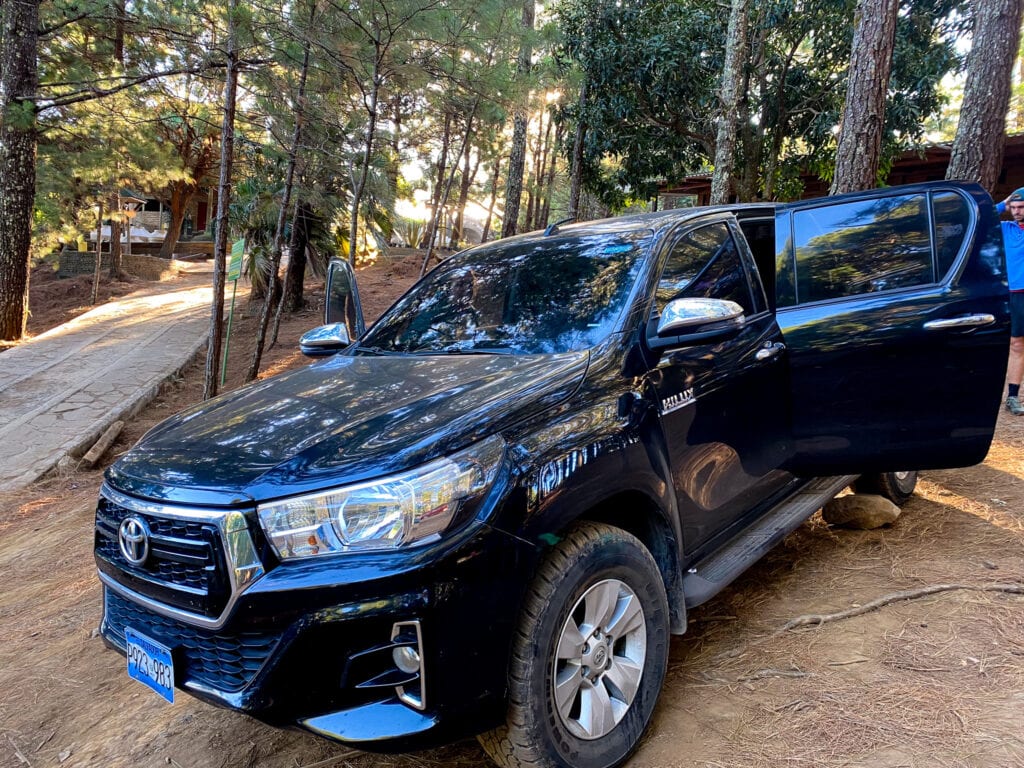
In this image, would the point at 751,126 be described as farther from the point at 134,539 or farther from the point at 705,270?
the point at 134,539

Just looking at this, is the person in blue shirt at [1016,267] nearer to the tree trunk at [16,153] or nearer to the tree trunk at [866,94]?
the tree trunk at [866,94]

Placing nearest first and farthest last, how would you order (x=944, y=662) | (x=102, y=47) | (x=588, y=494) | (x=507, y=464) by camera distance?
(x=507, y=464) < (x=588, y=494) < (x=944, y=662) < (x=102, y=47)

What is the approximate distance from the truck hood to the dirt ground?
0.99 meters

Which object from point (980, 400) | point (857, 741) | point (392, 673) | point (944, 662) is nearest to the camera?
point (392, 673)

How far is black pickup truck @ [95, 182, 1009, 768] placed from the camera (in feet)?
5.98

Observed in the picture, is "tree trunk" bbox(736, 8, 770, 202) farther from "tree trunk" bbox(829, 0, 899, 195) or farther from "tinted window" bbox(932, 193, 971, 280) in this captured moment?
"tinted window" bbox(932, 193, 971, 280)

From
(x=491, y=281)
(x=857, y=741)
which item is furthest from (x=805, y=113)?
(x=857, y=741)

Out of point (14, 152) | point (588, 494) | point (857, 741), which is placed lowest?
point (857, 741)

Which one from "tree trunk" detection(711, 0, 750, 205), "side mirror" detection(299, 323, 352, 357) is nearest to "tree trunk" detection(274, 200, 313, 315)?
"tree trunk" detection(711, 0, 750, 205)

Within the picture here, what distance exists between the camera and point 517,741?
1.93 m

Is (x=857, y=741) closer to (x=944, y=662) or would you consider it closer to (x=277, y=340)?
(x=944, y=662)

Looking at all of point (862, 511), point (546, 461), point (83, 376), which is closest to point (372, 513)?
point (546, 461)

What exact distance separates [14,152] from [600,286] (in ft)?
40.4

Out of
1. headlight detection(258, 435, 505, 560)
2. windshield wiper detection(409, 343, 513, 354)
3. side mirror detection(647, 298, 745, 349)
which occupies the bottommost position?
headlight detection(258, 435, 505, 560)
